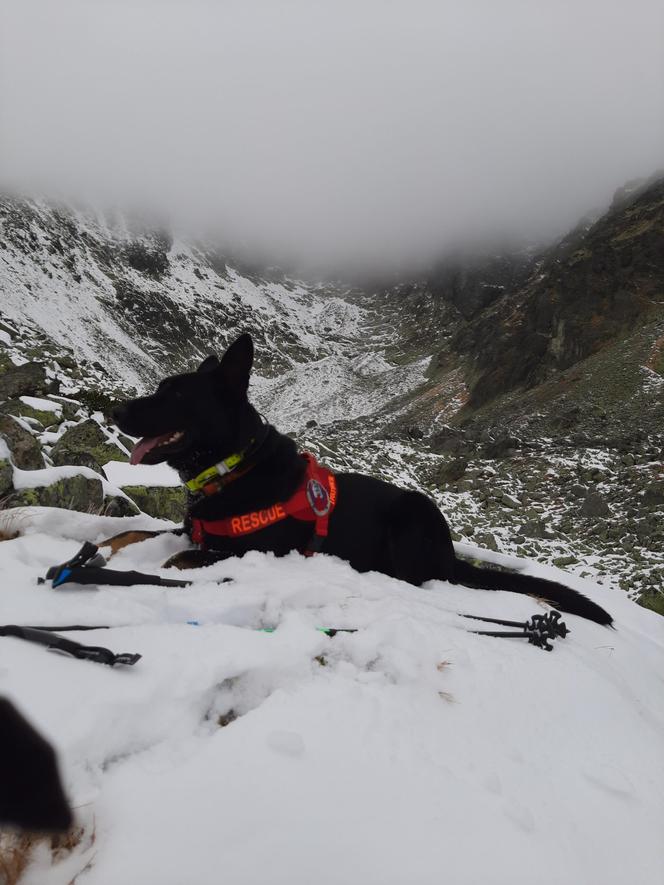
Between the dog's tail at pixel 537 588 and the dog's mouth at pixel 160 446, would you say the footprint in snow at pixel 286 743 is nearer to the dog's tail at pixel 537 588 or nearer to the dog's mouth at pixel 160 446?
the dog's mouth at pixel 160 446

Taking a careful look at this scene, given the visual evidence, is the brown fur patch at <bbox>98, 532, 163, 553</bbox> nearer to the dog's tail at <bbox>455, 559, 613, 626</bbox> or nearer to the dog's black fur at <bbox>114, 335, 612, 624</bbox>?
the dog's black fur at <bbox>114, 335, 612, 624</bbox>

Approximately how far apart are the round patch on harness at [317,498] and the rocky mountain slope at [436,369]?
213cm

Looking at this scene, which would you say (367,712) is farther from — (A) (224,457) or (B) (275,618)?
(A) (224,457)

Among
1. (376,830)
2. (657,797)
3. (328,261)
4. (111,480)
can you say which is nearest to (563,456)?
(111,480)

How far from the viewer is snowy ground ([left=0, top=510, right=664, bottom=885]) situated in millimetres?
956

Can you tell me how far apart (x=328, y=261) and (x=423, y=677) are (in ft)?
418

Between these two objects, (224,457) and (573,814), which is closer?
(573,814)

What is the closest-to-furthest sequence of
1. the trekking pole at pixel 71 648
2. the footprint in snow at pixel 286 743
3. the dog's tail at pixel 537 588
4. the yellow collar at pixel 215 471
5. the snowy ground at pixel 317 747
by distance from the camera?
1. the snowy ground at pixel 317 747
2. the footprint in snow at pixel 286 743
3. the trekking pole at pixel 71 648
4. the yellow collar at pixel 215 471
5. the dog's tail at pixel 537 588

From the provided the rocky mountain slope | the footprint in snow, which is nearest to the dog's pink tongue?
the rocky mountain slope

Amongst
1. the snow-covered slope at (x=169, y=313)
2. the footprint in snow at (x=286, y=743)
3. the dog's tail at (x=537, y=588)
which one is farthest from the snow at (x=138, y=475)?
the snow-covered slope at (x=169, y=313)

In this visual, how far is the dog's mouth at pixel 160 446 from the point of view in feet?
10.1

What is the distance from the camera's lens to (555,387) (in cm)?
2378

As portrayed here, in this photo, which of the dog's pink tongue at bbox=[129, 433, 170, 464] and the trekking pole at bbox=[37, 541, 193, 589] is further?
the dog's pink tongue at bbox=[129, 433, 170, 464]

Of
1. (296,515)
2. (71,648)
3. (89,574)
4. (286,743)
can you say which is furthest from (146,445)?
(286,743)
